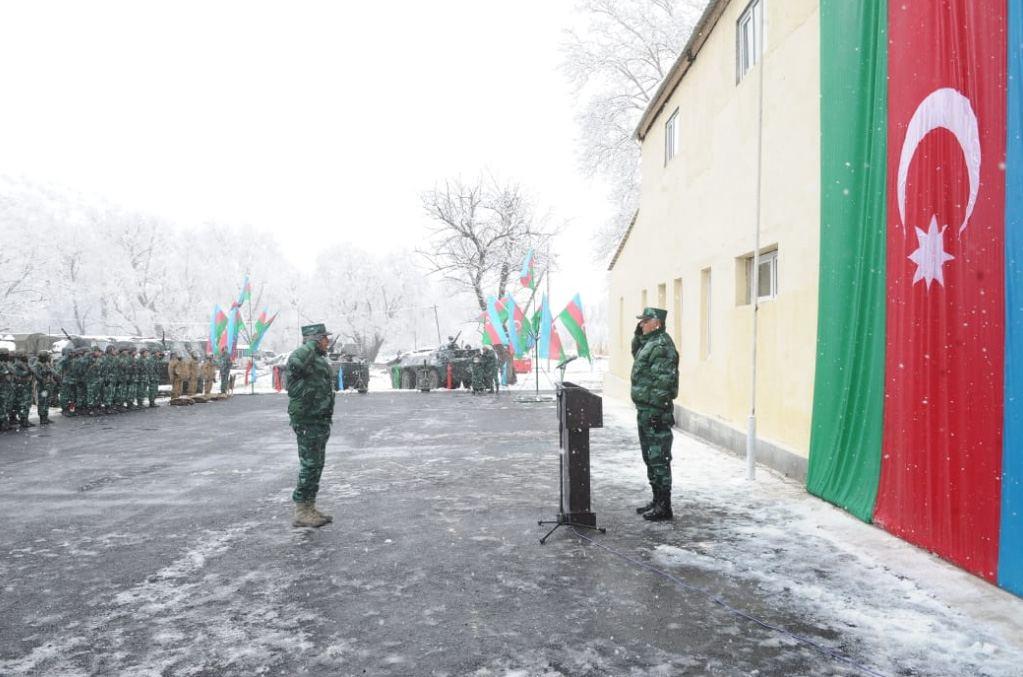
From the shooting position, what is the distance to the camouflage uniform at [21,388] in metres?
14.5

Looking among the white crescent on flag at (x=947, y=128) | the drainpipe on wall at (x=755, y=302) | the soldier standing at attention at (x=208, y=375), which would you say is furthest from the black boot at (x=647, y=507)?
the soldier standing at attention at (x=208, y=375)

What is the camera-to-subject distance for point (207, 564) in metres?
5.21

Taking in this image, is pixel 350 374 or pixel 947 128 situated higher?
pixel 947 128

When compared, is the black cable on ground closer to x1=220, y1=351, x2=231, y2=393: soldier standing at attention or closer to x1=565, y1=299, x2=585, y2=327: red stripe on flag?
x1=565, y1=299, x2=585, y2=327: red stripe on flag

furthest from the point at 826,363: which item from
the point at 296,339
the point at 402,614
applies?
the point at 296,339

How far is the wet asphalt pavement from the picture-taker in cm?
361

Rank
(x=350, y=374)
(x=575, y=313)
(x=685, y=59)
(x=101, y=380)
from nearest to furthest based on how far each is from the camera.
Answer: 1. (x=685, y=59)
2. (x=101, y=380)
3. (x=575, y=313)
4. (x=350, y=374)

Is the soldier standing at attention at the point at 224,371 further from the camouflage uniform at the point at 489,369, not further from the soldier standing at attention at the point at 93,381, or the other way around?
the camouflage uniform at the point at 489,369

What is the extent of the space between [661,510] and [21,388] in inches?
550

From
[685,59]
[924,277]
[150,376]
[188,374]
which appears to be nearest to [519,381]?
[188,374]

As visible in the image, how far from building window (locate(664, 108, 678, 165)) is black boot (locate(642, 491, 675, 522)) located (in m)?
10.5

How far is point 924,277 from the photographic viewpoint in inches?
211

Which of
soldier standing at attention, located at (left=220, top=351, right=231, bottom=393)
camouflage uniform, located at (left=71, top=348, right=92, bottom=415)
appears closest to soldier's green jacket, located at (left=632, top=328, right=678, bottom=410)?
camouflage uniform, located at (left=71, top=348, right=92, bottom=415)

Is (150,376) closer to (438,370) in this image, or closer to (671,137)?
(438,370)
